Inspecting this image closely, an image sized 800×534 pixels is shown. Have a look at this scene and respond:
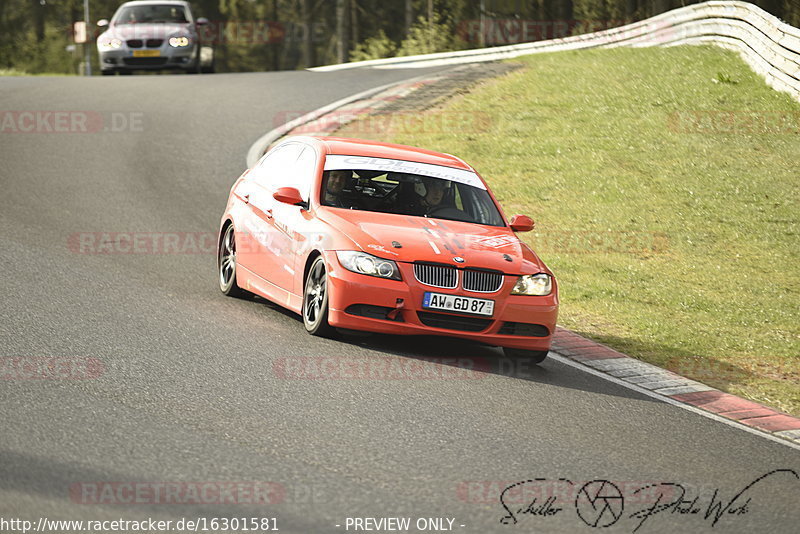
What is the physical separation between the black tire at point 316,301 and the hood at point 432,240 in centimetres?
39

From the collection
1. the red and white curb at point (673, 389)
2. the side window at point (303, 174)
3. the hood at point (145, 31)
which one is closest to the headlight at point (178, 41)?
the hood at point (145, 31)

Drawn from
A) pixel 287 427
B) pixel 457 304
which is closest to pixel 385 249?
pixel 457 304

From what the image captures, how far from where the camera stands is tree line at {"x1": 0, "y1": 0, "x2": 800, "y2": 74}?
60062mm

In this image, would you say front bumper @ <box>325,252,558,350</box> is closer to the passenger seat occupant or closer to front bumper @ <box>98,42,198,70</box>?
the passenger seat occupant

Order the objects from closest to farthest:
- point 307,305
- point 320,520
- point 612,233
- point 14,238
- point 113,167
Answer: point 320,520
point 307,305
point 14,238
point 612,233
point 113,167

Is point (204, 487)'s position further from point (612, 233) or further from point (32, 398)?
point (612, 233)

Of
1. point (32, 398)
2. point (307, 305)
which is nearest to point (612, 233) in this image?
point (307, 305)

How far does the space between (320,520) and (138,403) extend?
7.11ft

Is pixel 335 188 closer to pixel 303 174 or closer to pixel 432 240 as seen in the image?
pixel 303 174

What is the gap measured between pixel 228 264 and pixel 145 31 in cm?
1836

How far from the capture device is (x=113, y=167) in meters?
18.2

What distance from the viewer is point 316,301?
965cm

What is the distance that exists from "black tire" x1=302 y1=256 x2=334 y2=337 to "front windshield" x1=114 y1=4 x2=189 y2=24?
20810mm

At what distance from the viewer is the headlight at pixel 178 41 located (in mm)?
28703
